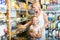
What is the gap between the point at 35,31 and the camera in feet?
9.00

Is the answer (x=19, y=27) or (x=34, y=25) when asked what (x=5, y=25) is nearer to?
(x=19, y=27)

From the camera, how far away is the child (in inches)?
107

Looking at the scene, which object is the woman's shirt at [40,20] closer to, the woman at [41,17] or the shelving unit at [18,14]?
the woman at [41,17]

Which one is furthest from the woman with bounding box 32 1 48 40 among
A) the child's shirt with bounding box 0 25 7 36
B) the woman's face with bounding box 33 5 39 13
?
the child's shirt with bounding box 0 25 7 36

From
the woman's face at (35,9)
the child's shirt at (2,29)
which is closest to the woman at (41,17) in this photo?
the woman's face at (35,9)

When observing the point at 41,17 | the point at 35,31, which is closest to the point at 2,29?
the point at 35,31

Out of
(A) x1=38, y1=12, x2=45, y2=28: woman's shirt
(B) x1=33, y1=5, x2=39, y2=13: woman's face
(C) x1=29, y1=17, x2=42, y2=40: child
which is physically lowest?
(C) x1=29, y1=17, x2=42, y2=40: child

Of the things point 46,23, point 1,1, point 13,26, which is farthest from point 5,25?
point 46,23

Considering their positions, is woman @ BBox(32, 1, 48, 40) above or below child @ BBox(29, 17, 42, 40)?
above

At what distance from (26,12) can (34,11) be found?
0.16 m

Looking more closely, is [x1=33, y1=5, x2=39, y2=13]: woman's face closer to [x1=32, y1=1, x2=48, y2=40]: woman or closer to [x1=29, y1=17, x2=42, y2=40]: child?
[x1=32, y1=1, x2=48, y2=40]: woman

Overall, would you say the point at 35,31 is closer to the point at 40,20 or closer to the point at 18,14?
the point at 40,20

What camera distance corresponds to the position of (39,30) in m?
2.75

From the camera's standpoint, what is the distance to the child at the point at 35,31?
8.94 ft
